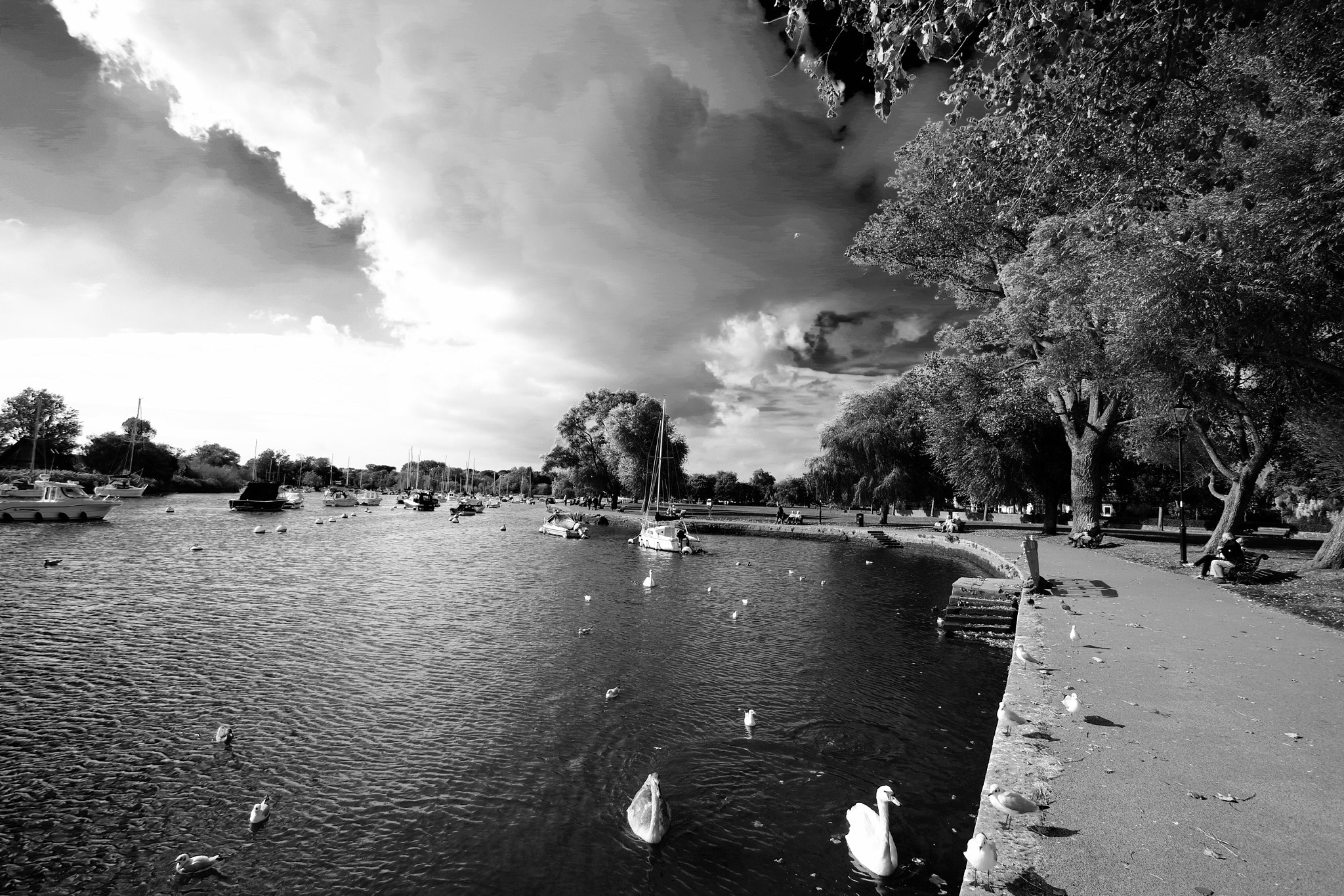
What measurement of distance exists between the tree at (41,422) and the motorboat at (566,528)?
308ft

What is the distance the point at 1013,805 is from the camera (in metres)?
4.73

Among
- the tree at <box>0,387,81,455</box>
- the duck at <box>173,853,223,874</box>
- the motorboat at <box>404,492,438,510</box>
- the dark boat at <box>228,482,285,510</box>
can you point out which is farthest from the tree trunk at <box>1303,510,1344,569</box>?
the tree at <box>0,387,81,455</box>

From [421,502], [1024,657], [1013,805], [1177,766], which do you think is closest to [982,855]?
[1013,805]

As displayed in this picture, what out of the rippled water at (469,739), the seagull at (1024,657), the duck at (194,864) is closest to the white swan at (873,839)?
the rippled water at (469,739)

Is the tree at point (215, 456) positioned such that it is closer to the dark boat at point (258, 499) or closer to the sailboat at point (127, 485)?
the sailboat at point (127, 485)

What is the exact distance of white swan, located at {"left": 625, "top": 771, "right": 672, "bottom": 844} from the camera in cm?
632

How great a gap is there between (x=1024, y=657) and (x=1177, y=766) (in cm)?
402

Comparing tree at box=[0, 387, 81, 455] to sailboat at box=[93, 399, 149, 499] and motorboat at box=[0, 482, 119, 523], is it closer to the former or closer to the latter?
sailboat at box=[93, 399, 149, 499]

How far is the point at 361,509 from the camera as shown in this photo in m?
87.6

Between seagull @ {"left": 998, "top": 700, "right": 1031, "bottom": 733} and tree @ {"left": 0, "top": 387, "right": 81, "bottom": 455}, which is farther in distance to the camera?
tree @ {"left": 0, "top": 387, "right": 81, "bottom": 455}

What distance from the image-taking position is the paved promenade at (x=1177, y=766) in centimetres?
389

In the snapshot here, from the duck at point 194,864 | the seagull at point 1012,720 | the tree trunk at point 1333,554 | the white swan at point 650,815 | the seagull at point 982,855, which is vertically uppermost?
the tree trunk at point 1333,554

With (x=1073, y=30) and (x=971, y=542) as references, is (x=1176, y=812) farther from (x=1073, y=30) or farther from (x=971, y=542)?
(x=971, y=542)

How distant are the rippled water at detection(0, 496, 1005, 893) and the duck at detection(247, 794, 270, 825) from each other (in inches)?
3.4
